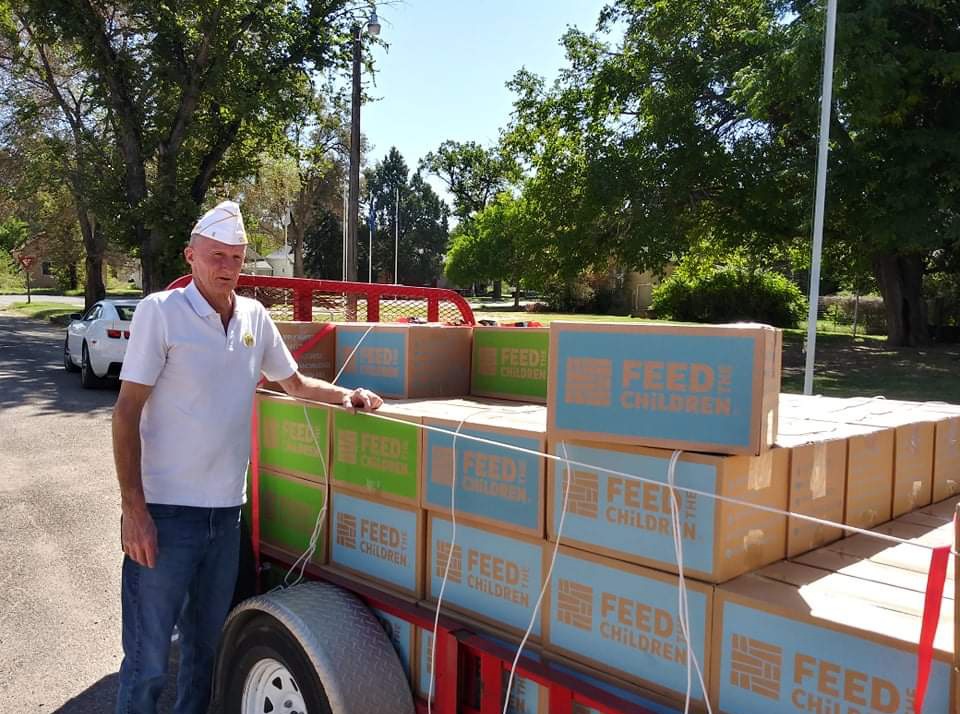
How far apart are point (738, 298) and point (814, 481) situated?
110ft

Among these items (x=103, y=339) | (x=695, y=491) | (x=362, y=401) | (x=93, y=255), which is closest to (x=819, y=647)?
(x=695, y=491)

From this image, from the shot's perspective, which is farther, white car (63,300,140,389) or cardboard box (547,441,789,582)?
white car (63,300,140,389)

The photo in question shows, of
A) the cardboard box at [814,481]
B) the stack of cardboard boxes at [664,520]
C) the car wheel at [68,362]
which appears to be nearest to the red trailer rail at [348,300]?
the stack of cardboard boxes at [664,520]

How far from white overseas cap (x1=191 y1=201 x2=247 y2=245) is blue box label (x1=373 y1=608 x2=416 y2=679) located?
153 centimetres

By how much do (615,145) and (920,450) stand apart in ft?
62.1

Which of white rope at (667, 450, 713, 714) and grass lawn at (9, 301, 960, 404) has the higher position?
white rope at (667, 450, 713, 714)

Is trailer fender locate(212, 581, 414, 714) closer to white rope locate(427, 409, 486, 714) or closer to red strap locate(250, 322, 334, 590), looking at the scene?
white rope locate(427, 409, 486, 714)

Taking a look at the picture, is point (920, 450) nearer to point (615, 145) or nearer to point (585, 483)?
Result: point (585, 483)

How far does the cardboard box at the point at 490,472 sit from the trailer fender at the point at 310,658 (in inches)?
20.8

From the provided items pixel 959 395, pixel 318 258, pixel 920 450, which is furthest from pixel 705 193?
pixel 318 258

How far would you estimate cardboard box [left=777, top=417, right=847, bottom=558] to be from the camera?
232cm

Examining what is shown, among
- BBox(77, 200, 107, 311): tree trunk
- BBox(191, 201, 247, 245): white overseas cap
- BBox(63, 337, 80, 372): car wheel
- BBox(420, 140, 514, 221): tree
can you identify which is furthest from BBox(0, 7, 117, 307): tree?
BBox(420, 140, 514, 221): tree

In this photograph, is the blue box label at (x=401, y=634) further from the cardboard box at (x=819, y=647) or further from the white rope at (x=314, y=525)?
the cardboard box at (x=819, y=647)

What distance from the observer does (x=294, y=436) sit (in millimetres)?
3453
